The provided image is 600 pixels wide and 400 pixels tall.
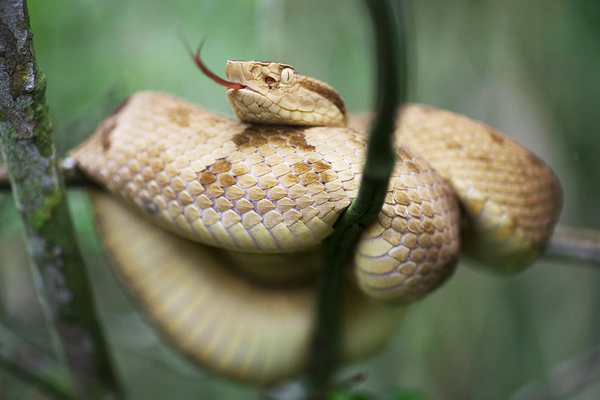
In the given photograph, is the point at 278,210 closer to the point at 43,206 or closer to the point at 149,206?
the point at 149,206

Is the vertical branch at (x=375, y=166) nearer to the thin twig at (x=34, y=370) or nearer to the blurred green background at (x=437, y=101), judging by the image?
the blurred green background at (x=437, y=101)

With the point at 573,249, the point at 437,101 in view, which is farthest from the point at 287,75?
the point at 437,101

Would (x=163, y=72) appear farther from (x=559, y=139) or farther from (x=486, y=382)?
(x=486, y=382)

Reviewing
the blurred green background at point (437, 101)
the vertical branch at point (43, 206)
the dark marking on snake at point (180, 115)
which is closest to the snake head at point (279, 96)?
the dark marking on snake at point (180, 115)

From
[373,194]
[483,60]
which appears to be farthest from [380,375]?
[373,194]

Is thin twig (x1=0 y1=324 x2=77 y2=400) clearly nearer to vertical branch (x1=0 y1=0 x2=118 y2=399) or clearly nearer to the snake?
vertical branch (x1=0 y1=0 x2=118 y2=399)

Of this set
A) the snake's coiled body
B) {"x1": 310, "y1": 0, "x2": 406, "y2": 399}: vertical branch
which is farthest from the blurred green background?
{"x1": 310, "y1": 0, "x2": 406, "y2": 399}: vertical branch
